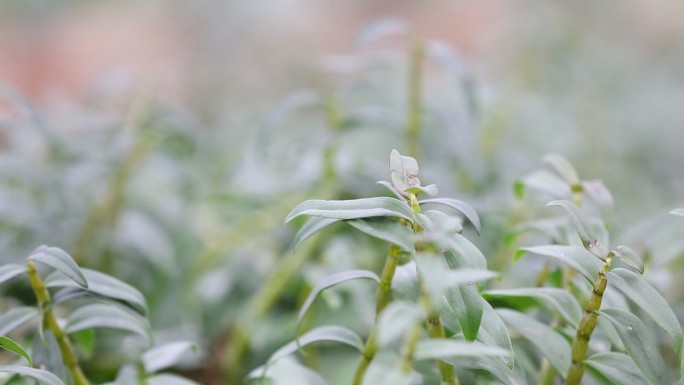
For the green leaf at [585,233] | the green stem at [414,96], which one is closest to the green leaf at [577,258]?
the green leaf at [585,233]

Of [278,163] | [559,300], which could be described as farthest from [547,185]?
[278,163]

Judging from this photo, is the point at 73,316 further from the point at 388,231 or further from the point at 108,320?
the point at 388,231

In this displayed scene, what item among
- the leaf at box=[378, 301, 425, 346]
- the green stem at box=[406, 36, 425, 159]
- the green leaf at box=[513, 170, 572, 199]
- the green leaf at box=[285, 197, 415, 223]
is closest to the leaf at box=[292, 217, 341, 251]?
the green leaf at box=[285, 197, 415, 223]

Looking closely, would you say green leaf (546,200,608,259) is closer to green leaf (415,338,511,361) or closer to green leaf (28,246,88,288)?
green leaf (415,338,511,361)

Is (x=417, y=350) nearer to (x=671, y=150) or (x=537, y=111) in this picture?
(x=537, y=111)

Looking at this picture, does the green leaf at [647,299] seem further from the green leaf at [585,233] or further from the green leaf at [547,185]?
the green leaf at [547,185]

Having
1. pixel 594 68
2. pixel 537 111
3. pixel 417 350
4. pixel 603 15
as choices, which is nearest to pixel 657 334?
pixel 417 350
